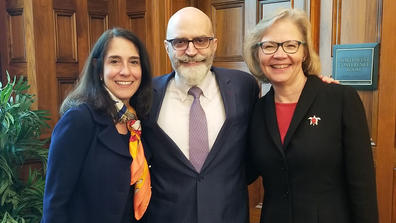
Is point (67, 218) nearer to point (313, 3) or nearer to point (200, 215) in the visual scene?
point (200, 215)

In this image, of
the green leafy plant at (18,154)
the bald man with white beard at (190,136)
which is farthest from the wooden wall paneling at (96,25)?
the bald man with white beard at (190,136)

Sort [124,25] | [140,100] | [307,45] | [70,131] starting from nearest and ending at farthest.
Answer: [70,131], [307,45], [140,100], [124,25]

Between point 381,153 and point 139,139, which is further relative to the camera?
point 381,153

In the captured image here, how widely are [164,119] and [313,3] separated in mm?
1268

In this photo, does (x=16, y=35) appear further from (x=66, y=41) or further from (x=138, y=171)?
(x=138, y=171)

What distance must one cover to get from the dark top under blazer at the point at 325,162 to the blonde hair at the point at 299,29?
92 mm

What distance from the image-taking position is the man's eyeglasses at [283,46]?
1.48 metres

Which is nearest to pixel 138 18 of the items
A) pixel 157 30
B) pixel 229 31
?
pixel 157 30

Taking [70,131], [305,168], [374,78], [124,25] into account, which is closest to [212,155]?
[305,168]

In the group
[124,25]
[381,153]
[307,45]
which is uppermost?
[124,25]

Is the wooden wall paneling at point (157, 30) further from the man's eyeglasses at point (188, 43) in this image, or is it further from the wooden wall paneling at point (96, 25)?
the man's eyeglasses at point (188, 43)

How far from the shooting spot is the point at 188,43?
1708mm

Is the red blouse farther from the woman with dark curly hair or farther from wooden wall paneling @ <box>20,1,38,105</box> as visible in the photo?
wooden wall paneling @ <box>20,1,38,105</box>

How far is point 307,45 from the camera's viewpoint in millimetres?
1526
